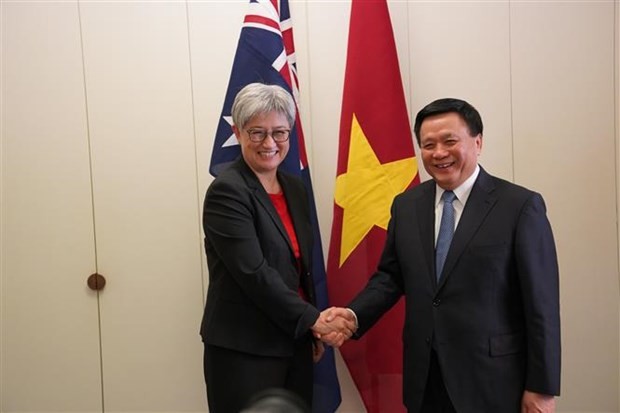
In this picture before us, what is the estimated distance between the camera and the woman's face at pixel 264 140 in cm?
167

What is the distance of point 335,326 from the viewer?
1742 mm

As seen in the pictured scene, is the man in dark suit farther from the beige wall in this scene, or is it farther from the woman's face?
the beige wall

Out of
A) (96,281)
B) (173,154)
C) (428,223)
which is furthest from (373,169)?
(96,281)

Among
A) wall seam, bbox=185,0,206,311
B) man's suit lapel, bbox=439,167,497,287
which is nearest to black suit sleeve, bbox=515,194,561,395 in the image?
man's suit lapel, bbox=439,167,497,287

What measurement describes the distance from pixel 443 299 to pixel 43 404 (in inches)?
83.8

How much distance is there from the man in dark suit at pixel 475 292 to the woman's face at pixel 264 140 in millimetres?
473

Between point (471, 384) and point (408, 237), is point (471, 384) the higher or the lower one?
the lower one

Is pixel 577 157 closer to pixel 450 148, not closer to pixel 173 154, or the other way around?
pixel 450 148

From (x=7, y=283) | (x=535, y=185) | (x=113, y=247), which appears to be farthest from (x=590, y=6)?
(x=7, y=283)

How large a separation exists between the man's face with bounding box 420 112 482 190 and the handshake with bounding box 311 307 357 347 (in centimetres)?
59

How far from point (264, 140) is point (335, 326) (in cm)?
69

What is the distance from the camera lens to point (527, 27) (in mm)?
2270

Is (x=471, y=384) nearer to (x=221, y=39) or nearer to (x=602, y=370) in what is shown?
(x=602, y=370)

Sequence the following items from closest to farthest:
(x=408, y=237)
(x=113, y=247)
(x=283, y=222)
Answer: (x=408, y=237)
(x=283, y=222)
(x=113, y=247)
